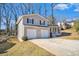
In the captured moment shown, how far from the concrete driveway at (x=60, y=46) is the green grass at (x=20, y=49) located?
67mm

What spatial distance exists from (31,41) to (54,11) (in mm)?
505

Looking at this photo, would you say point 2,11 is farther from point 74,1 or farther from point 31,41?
point 74,1

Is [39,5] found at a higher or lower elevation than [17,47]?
higher

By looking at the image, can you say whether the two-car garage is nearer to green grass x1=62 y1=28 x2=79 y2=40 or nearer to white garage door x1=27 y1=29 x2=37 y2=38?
white garage door x1=27 y1=29 x2=37 y2=38

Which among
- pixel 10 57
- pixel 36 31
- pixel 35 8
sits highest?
pixel 35 8

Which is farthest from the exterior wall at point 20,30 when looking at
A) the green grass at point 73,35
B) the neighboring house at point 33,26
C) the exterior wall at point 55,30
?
the green grass at point 73,35

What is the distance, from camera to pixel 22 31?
476 cm

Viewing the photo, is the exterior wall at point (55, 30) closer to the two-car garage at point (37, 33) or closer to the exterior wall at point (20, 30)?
the two-car garage at point (37, 33)

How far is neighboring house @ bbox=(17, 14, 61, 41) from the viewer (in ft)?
15.5

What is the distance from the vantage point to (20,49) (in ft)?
15.5

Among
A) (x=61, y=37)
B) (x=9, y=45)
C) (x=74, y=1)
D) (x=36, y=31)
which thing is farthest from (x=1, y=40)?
(x=74, y=1)

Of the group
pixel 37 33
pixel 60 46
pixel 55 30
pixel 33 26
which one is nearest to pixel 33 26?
pixel 33 26

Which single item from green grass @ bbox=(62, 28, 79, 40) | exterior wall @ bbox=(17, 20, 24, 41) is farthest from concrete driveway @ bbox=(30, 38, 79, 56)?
exterior wall @ bbox=(17, 20, 24, 41)

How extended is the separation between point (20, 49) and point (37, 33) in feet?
1.04
